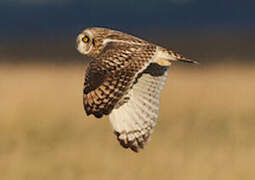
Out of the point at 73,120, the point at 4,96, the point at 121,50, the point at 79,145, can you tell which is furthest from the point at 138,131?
the point at 4,96

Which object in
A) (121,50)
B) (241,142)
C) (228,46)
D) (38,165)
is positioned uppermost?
(228,46)

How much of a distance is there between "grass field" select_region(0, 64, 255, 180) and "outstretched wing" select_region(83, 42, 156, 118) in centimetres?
201

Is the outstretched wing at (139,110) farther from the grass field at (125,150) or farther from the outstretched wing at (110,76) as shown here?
the grass field at (125,150)

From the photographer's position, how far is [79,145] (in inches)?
306

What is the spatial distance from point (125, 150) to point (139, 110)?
84.0 inches

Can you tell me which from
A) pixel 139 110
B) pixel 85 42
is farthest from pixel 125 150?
pixel 85 42

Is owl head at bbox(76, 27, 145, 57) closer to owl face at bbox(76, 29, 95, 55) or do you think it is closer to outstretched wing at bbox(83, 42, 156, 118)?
owl face at bbox(76, 29, 95, 55)

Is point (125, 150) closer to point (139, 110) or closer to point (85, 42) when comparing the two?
point (139, 110)

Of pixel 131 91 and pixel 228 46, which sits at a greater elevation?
pixel 228 46

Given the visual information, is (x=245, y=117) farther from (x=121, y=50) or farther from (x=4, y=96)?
(x=121, y=50)

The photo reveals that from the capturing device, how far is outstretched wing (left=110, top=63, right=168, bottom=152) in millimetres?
5309

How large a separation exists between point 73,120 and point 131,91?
4128 millimetres

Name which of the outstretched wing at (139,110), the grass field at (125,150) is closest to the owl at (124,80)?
the outstretched wing at (139,110)

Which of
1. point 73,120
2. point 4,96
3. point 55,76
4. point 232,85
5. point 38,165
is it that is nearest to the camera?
point 38,165
